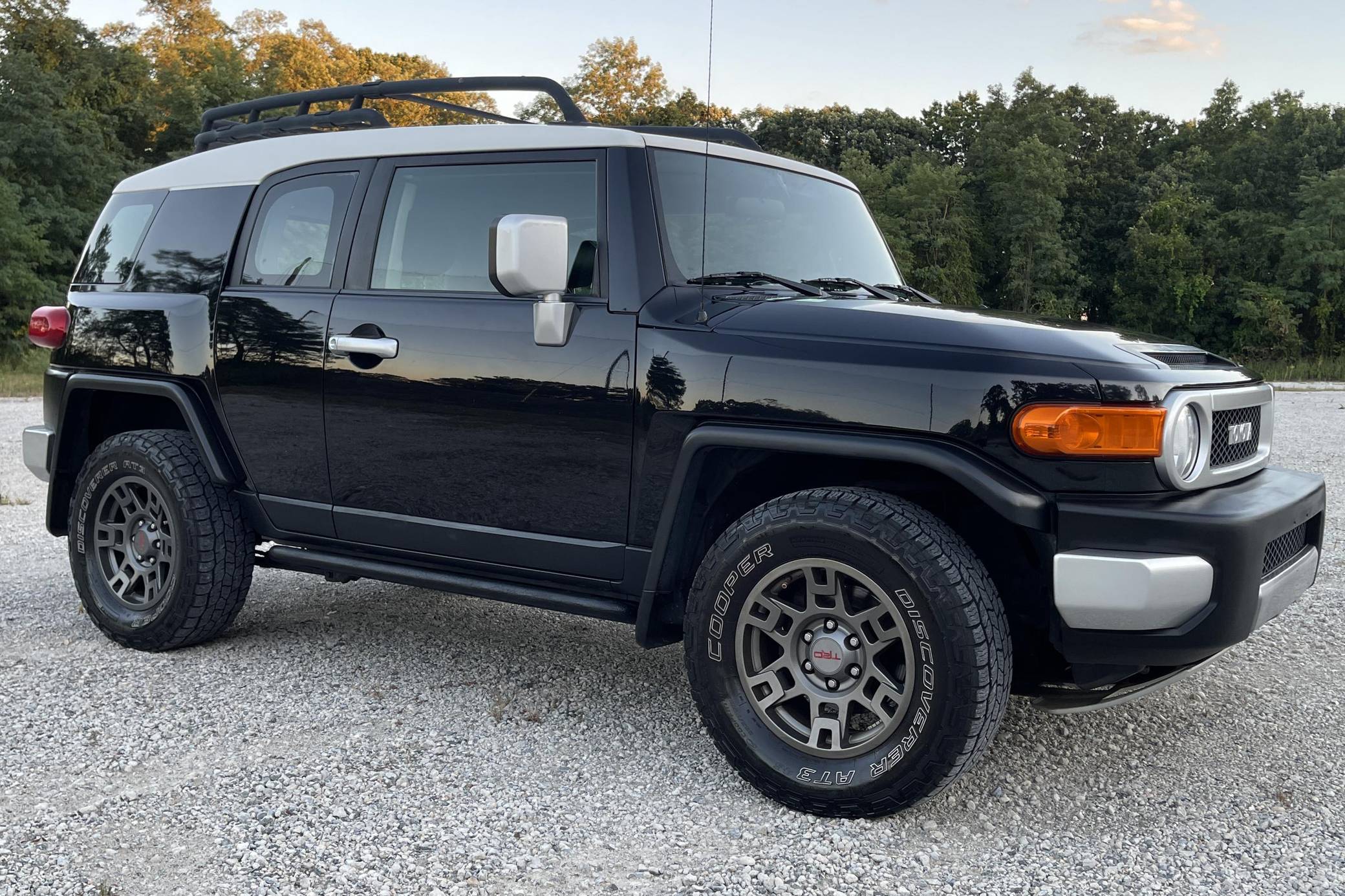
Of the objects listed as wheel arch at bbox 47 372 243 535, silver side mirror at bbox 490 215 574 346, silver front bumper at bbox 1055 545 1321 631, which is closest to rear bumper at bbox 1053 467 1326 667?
silver front bumper at bbox 1055 545 1321 631

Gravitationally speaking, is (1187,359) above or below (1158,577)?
above

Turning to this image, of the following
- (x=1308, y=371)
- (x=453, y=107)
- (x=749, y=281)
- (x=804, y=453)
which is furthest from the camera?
(x=1308, y=371)

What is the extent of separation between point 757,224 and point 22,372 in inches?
1185

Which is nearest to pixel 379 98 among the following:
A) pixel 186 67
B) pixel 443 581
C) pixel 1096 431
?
pixel 443 581

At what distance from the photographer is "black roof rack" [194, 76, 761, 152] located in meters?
4.16

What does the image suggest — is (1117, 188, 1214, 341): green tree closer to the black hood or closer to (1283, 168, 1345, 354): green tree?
(1283, 168, 1345, 354): green tree

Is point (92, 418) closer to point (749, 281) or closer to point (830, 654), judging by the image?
point (749, 281)

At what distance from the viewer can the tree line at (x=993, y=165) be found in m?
42.6

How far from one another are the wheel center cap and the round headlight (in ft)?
3.36

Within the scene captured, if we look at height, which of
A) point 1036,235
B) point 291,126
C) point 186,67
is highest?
point 186,67

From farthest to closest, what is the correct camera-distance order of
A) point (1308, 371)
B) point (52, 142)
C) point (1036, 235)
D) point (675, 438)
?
1. point (1036, 235)
2. point (52, 142)
3. point (1308, 371)
4. point (675, 438)

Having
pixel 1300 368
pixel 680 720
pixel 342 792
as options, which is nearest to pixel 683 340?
pixel 680 720

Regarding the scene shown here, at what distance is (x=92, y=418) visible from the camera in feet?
16.8

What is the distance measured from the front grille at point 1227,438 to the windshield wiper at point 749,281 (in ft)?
4.20
